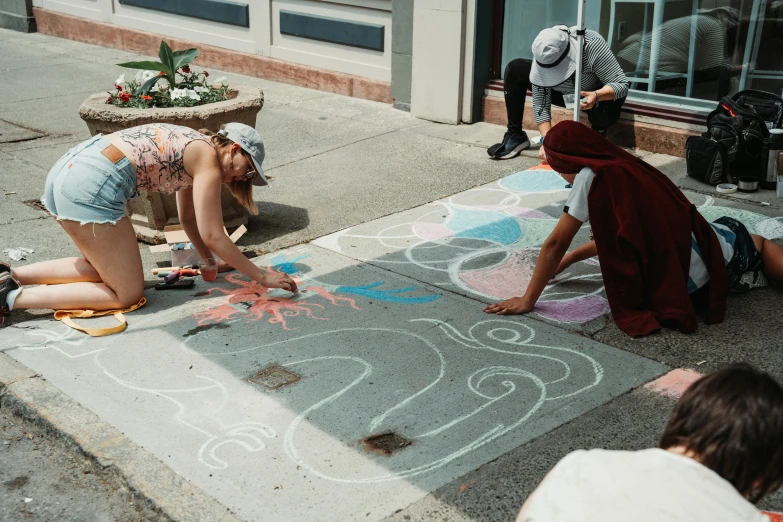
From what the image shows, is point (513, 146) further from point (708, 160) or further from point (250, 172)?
point (250, 172)

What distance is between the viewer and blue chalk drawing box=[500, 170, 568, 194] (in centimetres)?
645

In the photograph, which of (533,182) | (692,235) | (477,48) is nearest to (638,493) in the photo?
(692,235)

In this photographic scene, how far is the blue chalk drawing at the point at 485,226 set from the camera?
5.54 metres

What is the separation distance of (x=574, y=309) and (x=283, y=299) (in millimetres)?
1529

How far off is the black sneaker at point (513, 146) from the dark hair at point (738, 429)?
18.3 ft

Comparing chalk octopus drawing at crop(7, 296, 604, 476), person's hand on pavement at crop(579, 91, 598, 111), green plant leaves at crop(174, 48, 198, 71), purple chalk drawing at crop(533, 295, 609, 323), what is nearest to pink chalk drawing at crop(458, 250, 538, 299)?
purple chalk drawing at crop(533, 295, 609, 323)

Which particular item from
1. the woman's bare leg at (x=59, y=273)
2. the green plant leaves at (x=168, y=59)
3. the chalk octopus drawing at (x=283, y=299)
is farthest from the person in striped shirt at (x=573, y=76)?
the woman's bare leg at (x=59, y=273)

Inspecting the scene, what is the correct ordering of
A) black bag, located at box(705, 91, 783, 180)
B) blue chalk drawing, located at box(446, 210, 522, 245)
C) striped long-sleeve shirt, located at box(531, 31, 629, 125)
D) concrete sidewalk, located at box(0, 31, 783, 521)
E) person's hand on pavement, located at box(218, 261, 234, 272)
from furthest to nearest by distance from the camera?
striped long-sleeve shirt, located at box(531, 31, 629, 125)
black bag, located at box(705, 91, 783, 180)
blue chalk drawing, located at box(446, 210, 522, 245)
person's hand on pavement, located at box(218, 261, 234, 272)
concrete sidewalk, located at box(0, 31, 783, 521)

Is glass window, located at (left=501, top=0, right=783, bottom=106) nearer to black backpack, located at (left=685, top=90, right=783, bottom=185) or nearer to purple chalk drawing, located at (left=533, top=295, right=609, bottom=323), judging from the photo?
black backpack, located at (left=685, top=90, right=783, bottom=185)

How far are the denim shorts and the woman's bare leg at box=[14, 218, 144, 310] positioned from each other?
0.06 meters

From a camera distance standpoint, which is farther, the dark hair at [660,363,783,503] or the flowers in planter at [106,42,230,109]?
the flowers in planter at [106,42,230,109]

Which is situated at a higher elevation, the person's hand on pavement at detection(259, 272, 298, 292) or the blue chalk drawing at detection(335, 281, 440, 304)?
the person's hand on pavement at detection(259, 272, 298, 292)

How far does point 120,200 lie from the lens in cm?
450

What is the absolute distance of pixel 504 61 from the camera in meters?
8.12
